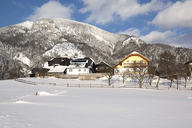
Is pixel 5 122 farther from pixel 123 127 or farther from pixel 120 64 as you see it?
pixel 120 64

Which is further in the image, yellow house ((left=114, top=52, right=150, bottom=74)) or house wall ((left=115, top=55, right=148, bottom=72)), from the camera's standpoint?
yellow house ((left=114, top=52, right=150, bottom=74))

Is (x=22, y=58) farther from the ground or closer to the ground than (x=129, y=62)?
farther from the ground

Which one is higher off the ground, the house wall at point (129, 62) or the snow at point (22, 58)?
the snow at point (22, 58)

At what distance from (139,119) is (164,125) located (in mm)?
1800

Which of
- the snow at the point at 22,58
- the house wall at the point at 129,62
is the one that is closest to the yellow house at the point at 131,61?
the house wall at the point at 129,62

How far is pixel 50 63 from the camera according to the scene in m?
92.3

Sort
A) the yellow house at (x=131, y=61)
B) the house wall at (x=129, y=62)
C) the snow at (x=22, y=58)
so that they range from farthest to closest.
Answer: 1. the snow at (x=22, y=58)
2. the yellow house at (x=131, y=61)
3. the house wall at (x=129, y=62)

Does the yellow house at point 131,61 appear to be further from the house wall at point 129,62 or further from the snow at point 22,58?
the snow at point 22,58

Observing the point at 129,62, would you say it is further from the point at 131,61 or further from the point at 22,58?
the point at 22,58

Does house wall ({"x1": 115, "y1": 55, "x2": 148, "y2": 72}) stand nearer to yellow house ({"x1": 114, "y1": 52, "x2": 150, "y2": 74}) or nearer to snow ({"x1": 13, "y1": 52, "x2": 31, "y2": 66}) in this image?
yellow house ({"x1": 114, "y1": 52, "x2": 150, "y2": 74})

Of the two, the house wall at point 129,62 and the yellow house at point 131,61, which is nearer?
the house wall at point 129,62

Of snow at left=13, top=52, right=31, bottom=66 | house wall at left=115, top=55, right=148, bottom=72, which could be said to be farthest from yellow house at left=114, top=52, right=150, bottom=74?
snow at left=13, top=52, right=31, bottom=66

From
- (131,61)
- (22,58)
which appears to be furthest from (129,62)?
(22,58)

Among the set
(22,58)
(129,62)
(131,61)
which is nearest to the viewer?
(129,62)
